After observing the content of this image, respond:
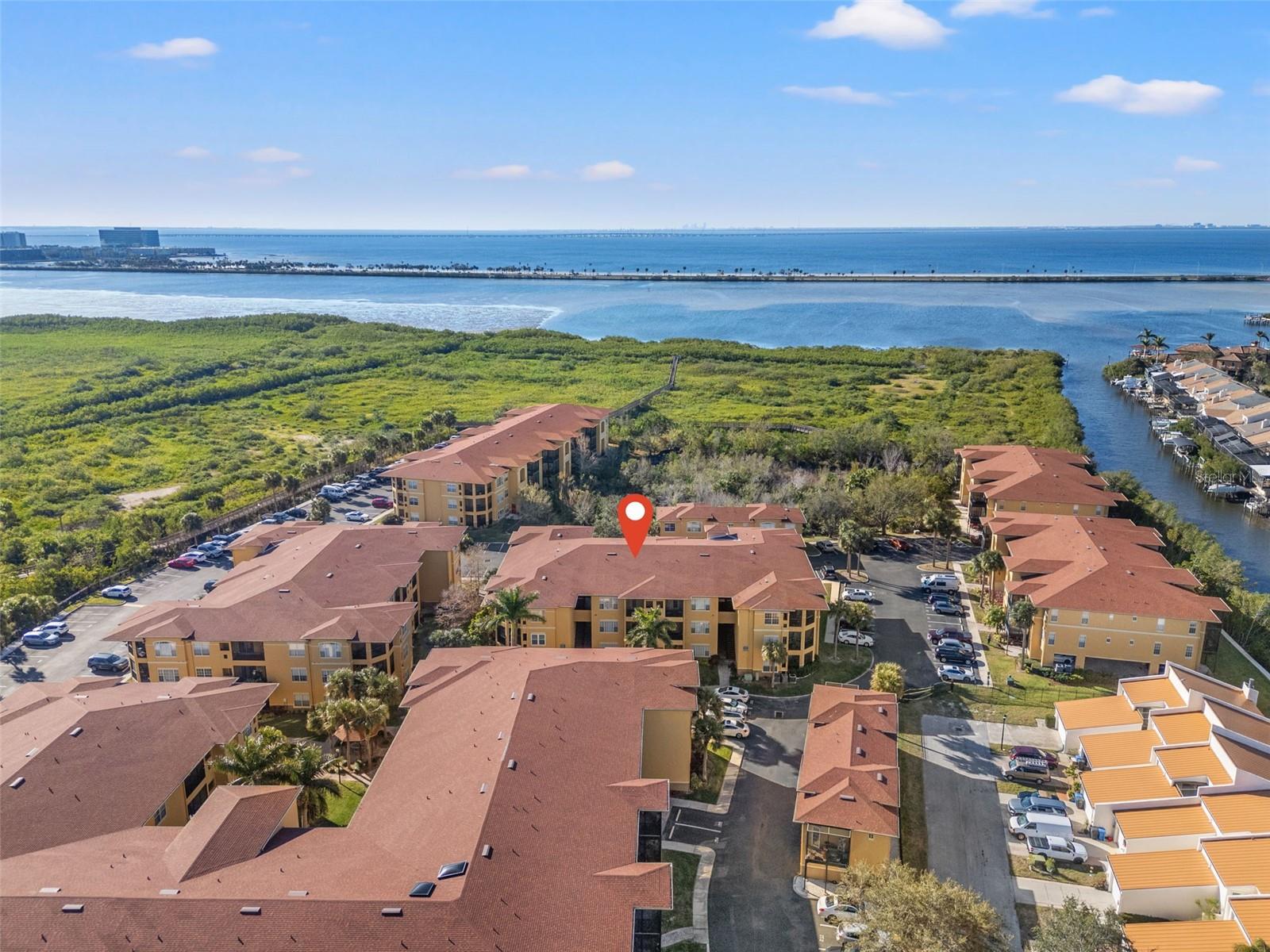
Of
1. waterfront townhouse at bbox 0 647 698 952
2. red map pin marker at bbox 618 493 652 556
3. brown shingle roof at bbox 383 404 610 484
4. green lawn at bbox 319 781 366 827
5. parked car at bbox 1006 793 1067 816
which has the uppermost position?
brown shingle roof at bbox 383 404 610 484

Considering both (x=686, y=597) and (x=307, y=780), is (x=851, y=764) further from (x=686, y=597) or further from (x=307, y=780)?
(x=307, y=780)

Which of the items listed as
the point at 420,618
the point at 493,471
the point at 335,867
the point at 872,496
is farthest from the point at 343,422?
the point at 335,867

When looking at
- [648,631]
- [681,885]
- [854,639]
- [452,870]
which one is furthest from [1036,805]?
[452,870]

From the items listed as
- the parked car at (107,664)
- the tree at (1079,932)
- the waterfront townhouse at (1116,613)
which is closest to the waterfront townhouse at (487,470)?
the parked car at (107,664)

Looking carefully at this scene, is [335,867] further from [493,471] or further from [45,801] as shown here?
[493,471]

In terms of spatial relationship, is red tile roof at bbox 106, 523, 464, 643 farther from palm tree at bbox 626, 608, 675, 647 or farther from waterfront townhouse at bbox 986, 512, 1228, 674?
waterfront townhouse at bbox 986, 512, 1228, 674

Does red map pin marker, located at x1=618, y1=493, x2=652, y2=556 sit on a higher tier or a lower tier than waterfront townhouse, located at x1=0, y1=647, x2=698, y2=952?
higher

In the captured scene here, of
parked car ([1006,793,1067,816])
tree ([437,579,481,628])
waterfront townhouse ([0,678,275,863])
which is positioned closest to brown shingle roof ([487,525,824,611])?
tree ([437,579,481,628])

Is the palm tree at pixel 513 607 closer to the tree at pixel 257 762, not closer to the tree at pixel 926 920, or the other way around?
the tree at pixel 257 762
